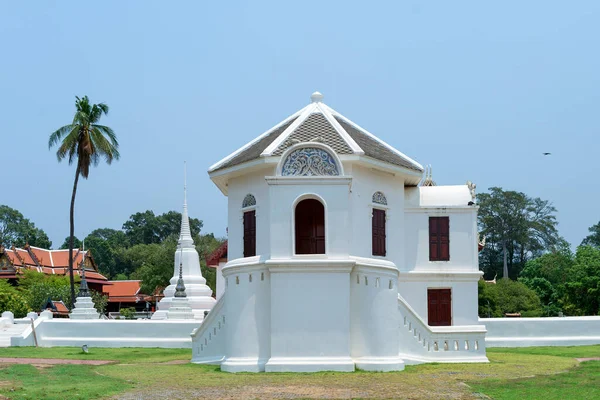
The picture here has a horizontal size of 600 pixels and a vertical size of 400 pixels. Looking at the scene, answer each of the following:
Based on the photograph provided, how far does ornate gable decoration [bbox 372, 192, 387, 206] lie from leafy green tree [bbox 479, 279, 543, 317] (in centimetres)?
3297

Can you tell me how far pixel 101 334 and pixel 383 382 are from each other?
18.8 m

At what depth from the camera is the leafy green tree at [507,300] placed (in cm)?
5850

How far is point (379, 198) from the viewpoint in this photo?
87.3 feet

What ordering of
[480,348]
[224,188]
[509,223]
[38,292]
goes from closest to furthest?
[480,348] < [224,188] < [38,292] < [509,223]

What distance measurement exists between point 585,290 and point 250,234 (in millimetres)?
26154

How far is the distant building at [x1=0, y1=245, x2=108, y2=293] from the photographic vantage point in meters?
65.2

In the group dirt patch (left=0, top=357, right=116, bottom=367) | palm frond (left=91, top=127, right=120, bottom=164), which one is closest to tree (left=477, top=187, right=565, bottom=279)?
palm frond (left=91, top=127, right=120, bottom=164)

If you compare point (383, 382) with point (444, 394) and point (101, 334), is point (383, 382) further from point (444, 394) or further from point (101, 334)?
point (101, 334)

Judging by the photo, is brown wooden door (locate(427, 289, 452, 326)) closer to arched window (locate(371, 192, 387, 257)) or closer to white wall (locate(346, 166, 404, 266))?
white wall (locate(346, 166, 404, 266))

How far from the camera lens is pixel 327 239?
23.4 metres

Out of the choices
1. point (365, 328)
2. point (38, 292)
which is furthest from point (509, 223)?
point (365, 328)

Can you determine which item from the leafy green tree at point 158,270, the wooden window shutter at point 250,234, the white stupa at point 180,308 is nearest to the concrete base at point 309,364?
the wooden window shutter at point 250,234

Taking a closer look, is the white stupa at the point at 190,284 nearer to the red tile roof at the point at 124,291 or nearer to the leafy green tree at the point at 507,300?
the leafy green tree at the point at 507,300

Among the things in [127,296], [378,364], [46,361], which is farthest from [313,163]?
[127,296]
